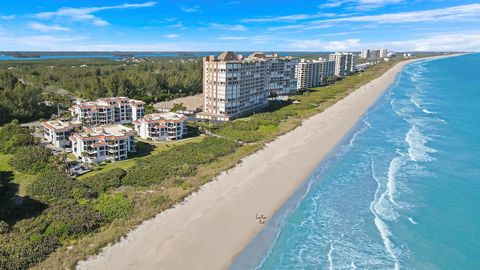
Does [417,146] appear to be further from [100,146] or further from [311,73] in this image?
[311,73]

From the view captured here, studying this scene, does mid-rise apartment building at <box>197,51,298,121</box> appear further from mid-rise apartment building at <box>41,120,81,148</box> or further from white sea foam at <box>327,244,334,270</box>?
white sea foam at <box>327,244,334,270</box>

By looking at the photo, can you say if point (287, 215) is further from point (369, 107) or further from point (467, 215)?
point (369, 107)

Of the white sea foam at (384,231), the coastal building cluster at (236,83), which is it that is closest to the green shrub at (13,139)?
the coastal building cluster at (236,83)

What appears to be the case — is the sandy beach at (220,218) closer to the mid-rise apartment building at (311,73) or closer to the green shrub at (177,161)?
the green shrub at (177,161)

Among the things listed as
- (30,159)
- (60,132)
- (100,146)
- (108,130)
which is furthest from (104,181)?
(60,132)

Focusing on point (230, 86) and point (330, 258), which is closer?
point (330, 258)

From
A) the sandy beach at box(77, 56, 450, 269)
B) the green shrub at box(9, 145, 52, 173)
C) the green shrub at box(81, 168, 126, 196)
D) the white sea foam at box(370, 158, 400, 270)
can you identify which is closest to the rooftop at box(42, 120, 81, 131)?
the green shrub at box(9, 145, 52, 173)
